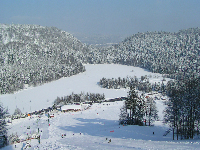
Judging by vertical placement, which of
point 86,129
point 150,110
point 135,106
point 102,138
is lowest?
point 86,129

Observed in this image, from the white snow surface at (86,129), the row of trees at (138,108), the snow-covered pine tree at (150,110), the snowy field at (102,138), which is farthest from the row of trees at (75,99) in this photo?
the snow-covered pine tree at (150,110)

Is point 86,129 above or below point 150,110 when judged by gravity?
below

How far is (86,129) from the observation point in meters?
48.0

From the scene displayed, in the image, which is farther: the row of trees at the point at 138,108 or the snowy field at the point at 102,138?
the row of trees at the point at 138,108

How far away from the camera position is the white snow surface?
2817 cm

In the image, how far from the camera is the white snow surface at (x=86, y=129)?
2817cm

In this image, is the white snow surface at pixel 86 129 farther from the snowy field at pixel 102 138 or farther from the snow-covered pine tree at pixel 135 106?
the snow-covered pine tree at pixel 135 106

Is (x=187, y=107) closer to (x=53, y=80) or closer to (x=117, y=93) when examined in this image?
(x=117, y=93)

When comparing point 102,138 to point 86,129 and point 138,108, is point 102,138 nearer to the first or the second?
point 86,129

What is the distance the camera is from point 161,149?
22.9 m

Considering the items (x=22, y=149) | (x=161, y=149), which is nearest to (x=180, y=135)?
(x=161, y=149)

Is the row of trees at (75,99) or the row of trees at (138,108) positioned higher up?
the row of trees at (138,108)

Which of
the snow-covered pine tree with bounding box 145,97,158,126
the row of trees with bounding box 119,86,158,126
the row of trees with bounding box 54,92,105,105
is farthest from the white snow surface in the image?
the row of trees with bounding box 54,92,105,105

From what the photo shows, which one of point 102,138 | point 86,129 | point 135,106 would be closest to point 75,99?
point 86,129
